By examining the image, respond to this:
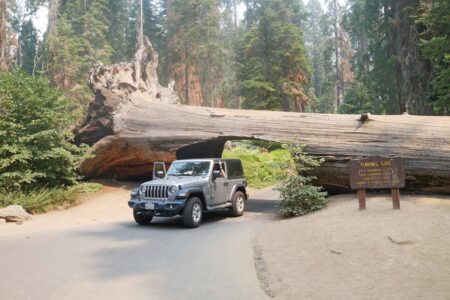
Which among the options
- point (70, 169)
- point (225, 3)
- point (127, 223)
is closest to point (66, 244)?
point (127, 223)

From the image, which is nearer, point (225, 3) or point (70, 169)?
point (70, 169)

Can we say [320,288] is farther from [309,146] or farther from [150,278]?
[309,146]

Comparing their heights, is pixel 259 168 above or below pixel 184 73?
below

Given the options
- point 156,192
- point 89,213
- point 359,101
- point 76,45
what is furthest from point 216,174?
point 76,45

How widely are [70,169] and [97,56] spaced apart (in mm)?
23138

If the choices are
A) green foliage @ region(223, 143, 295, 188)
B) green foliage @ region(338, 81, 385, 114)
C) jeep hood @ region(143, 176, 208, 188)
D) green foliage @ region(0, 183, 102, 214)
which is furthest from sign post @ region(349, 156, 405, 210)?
green foliage @ region(338, 81, 385, 114)

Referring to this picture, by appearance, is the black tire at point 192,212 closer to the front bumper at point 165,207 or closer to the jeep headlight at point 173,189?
the front bumper at point 165,207

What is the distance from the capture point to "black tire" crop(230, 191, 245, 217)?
11398mm

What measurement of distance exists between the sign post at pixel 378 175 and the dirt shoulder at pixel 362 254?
Result: 42 cm

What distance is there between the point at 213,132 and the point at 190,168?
294 cm

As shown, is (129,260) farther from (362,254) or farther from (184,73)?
(184,73)

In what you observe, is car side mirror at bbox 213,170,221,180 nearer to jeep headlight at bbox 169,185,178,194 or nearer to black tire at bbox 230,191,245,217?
black tire at bbox 230,191,245,217

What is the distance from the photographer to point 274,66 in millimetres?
30203

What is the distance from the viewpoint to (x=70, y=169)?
47.4 ft
